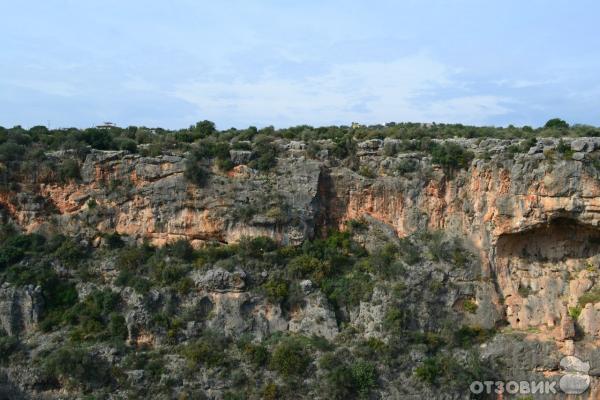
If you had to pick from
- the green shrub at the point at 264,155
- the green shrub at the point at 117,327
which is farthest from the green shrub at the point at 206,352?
the green shrub at the point at 264,155

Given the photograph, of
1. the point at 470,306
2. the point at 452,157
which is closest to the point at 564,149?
the point at 452,157

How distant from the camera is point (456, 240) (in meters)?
25.4

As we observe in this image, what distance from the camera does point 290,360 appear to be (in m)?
21.8

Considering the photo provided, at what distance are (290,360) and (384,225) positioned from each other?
784 centimetres

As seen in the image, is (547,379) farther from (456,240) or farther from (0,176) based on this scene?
(0,176)

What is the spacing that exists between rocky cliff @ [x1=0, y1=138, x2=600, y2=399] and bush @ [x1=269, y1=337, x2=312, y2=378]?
136 centimetres

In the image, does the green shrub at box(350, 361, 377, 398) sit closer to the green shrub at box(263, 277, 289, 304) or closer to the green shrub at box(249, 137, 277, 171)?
the green shrub at box(263, 277, 289, 304)

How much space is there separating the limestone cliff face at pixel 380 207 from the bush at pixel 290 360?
5314 mm

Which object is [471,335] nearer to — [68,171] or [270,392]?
[270,392]

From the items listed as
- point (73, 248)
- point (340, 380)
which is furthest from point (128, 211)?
point (340, 380)

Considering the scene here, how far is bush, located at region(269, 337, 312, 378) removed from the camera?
2177cm

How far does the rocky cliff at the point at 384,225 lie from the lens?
23.2 m
